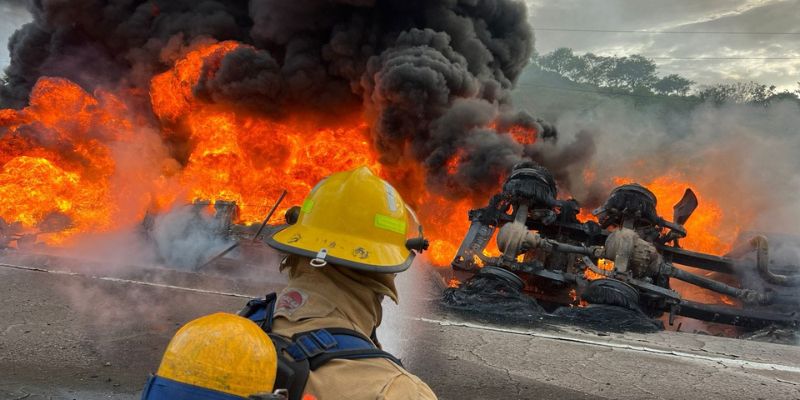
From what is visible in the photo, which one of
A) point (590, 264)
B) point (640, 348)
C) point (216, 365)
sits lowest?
point (640, 348)

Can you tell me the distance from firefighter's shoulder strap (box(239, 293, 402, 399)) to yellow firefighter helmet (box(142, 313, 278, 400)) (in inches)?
2.3

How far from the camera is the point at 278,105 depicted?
1678cm

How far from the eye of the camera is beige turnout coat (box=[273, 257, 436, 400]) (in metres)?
1.16

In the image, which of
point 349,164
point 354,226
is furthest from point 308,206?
point 349,164

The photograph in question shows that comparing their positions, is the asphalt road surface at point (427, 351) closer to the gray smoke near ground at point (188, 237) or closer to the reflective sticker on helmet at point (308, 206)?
the reflective sticker on helmet at point (308, 206)

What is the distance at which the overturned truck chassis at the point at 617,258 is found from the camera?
841 centimetres

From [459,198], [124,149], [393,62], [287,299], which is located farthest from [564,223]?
[124,149]

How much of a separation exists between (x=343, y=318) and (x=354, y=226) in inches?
12.9

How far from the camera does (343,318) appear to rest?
1.45m

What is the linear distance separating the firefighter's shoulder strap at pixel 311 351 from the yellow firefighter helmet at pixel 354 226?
28 cm

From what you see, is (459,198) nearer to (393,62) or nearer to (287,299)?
(393,62)

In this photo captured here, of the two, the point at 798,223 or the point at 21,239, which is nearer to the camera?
the point at 21,239

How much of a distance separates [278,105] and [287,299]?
16079 mm

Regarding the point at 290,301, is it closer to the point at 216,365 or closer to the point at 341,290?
the point at 341,290
